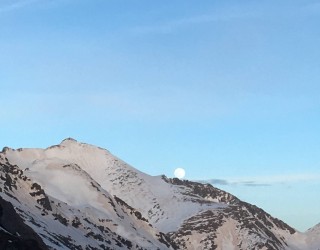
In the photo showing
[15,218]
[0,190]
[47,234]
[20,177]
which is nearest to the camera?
[15,218]

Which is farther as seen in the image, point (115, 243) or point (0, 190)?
point (115, 243)

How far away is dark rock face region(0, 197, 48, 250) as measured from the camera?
51.4 meters

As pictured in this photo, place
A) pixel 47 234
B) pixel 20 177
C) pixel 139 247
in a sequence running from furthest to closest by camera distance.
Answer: pixel 139 247
pixel 20 177
pixel 47 234

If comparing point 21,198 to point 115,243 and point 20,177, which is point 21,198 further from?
point 115,243

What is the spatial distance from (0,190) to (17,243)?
9590 cm

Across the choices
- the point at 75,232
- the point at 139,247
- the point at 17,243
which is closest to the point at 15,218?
the point at 17,243

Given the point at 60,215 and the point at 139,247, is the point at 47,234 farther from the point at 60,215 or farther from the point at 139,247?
the point at 139,247

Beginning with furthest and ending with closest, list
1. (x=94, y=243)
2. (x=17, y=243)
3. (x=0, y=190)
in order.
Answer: (x=94, y=243) < (x=0, y=190) < (x=17, y=243)

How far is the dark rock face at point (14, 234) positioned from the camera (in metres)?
51.4

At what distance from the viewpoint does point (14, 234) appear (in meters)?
66.6

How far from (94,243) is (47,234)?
30882 millimetres

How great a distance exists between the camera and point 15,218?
276ft

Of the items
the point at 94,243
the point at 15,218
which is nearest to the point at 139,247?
the point at 94,243

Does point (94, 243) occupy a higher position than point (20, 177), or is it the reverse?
point (20, 177)
